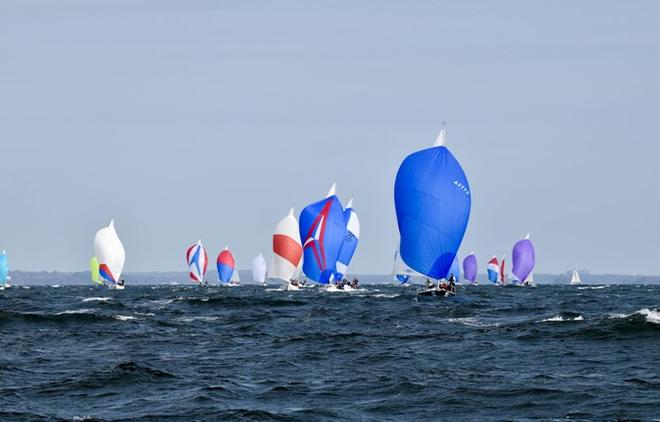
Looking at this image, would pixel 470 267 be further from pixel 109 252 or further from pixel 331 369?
pixel 331 369

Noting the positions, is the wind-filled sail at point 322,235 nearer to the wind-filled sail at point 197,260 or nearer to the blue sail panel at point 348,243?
the blue sail panel at point 348,243

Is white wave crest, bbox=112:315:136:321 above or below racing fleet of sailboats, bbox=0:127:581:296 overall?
below

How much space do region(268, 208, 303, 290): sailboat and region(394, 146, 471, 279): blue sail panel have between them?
41.2 meters

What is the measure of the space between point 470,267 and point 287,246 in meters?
75.1

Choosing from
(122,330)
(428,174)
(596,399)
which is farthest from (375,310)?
(596,399)

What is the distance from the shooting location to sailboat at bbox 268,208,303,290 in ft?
343

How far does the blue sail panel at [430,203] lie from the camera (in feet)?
204

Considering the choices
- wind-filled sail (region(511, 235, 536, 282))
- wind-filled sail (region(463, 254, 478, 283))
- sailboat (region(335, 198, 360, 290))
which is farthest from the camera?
wind-filled sail (region(463, 254, 478, 283))

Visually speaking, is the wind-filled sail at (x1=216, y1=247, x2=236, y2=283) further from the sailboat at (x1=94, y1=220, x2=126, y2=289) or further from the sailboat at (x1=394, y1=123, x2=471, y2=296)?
the sailboat at (x1=394, y1=123, x2=471, y2=296)

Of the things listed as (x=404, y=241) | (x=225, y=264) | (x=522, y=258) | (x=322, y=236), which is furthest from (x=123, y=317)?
(x=225, y=264)

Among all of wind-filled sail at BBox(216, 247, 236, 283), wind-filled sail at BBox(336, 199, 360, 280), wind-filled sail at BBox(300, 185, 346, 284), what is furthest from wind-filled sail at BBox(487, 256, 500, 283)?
wind-filled sail at BBox(300, 185, 346, 284)

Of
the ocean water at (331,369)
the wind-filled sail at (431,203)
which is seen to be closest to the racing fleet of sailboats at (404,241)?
the wind-filled sail at (431,203)

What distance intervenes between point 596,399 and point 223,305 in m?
45.3

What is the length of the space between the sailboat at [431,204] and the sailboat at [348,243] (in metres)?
34.8
